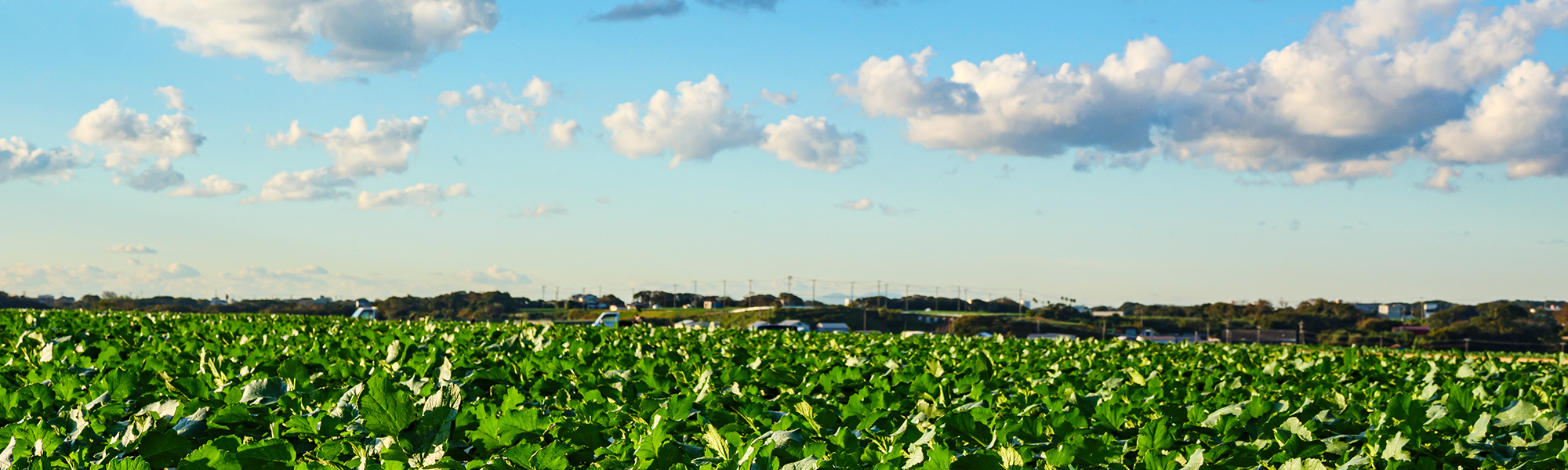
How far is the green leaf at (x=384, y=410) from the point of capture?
8.26 feet

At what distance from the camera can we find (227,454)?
89.0 inches

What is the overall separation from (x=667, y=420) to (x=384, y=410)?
0.75 metres

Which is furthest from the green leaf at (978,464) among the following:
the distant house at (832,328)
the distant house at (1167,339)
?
the distant house at (832,328)

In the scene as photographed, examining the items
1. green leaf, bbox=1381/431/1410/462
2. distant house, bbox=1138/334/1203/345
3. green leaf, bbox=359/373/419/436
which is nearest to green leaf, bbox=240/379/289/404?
green leaf, bbox=359/373/419/436

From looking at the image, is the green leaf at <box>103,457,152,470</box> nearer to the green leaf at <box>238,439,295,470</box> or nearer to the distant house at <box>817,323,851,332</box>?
the green leaf at <box>238,439,295,470</box>

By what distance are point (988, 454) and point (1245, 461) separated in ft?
3.06

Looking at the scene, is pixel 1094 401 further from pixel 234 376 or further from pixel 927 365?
pixel 234 376

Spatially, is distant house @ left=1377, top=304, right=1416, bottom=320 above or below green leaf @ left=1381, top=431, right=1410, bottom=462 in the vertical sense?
above

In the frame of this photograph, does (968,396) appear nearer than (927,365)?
Yes

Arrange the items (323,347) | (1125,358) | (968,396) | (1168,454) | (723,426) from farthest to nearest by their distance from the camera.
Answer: (1125,358) < (323,347) < (968,396) < (723,426) < (1168,454)

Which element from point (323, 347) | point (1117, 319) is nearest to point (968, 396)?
point (323, 347)

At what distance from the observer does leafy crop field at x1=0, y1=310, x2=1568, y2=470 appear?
2.46 meters

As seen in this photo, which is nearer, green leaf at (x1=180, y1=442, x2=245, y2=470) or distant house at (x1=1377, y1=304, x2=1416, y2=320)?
green leaf at (x1=180, y1=442, x2=245, y2=470)

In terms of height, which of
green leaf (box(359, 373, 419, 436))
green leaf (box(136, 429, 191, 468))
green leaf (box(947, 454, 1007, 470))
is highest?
green leaf (box(359, 373, 419, 436))
